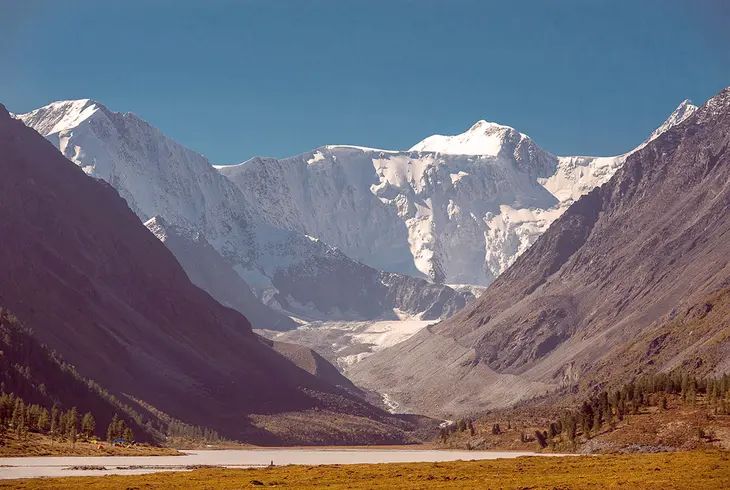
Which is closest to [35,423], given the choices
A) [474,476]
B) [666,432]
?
[474,476]

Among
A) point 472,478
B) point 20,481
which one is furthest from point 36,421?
point 472,478

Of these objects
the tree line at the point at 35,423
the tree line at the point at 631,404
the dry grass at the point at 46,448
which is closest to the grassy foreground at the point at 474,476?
the dry grass at the point at 46,448

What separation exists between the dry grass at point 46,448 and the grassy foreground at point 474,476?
84.1 ft

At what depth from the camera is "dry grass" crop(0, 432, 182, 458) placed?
443 feet

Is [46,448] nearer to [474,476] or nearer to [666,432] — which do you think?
[474,476]

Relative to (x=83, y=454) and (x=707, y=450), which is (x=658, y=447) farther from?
(x=83, y=454)

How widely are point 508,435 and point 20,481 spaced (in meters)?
114

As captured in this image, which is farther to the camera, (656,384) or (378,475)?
(656,384)

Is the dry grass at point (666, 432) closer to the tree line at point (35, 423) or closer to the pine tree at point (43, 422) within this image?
the tree line at point (35, 423)

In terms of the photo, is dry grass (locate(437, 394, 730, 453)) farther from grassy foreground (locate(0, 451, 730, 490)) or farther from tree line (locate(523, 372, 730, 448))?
grassy foreground (locate(0, 451, 730, 490))

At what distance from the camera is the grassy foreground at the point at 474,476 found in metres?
98.0

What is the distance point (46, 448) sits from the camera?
14225 cm

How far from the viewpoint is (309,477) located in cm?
11094

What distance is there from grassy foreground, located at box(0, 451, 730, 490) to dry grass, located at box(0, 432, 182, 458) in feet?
84.1
